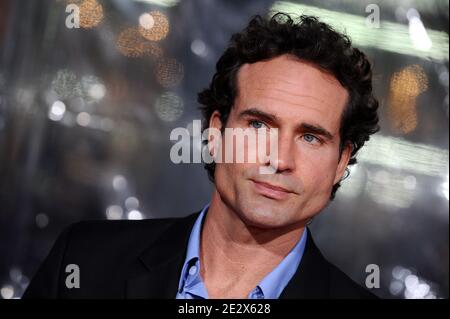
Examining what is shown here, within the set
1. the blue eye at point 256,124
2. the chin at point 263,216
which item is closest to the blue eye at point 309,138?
the blue eye at point 256,124

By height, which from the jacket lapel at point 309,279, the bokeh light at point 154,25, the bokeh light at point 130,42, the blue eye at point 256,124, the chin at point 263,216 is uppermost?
the bokeh light at point 154,25

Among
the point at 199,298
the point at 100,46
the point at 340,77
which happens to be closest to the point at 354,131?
the point at 340,77

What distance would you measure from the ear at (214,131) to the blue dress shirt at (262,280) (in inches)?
11.5

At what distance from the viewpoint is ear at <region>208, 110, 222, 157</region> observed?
2.33 m

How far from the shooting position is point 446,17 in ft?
11.0

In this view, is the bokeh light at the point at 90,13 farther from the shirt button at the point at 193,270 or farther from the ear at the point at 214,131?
the shirt button at the point at 193,270

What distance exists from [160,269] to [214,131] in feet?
1.62

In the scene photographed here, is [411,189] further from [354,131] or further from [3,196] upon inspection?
[3,196]

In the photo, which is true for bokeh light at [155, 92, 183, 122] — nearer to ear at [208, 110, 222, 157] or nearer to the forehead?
ear at [208, 110, 222, 157]

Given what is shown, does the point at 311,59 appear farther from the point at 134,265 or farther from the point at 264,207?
the point at 134,265

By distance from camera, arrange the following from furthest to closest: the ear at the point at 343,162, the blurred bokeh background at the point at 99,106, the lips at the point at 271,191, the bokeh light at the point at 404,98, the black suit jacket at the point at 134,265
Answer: the bokeh light at the point at 404,98 → the blurred bokeh background at the point at 99,106 → the ear at the point at 343,162 → the black suit jacket at the point at 134,265 → the lips at the point at 271,191

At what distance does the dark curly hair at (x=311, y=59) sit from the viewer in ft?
7.20

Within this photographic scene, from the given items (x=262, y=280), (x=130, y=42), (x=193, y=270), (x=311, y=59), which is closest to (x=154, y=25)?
(x=130, y=42)
